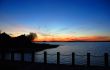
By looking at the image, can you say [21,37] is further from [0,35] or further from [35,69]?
[35,69]

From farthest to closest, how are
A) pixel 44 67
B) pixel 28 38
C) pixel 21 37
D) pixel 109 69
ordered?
1. pixel 28 38
2. pixel 21 37
3. pixel 44 67
4. pixel 109 69

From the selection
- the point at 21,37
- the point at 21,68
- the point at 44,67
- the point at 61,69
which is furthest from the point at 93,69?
the point at 21,37

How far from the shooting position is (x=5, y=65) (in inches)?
702

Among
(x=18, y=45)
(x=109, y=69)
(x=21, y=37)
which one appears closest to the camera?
(x=109, y=69)

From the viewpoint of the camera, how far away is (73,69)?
14.9 metres

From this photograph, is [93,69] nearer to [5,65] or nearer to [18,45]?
[5,65]

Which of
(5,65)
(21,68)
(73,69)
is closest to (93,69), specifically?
(73,69)

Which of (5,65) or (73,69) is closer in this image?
(73,69)

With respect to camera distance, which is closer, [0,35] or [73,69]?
[73,69]

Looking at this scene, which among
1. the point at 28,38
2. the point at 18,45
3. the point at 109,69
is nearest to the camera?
the point at 109,69

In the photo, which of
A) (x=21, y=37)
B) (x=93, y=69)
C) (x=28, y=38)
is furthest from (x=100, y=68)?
(x=28, y=38)

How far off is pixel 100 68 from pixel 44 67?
4.84 m

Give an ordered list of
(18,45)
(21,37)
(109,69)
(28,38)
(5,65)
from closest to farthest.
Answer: (109,69) → (5,65) → (18,45) → (21,37) → (28,38)

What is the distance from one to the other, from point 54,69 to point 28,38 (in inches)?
5612
